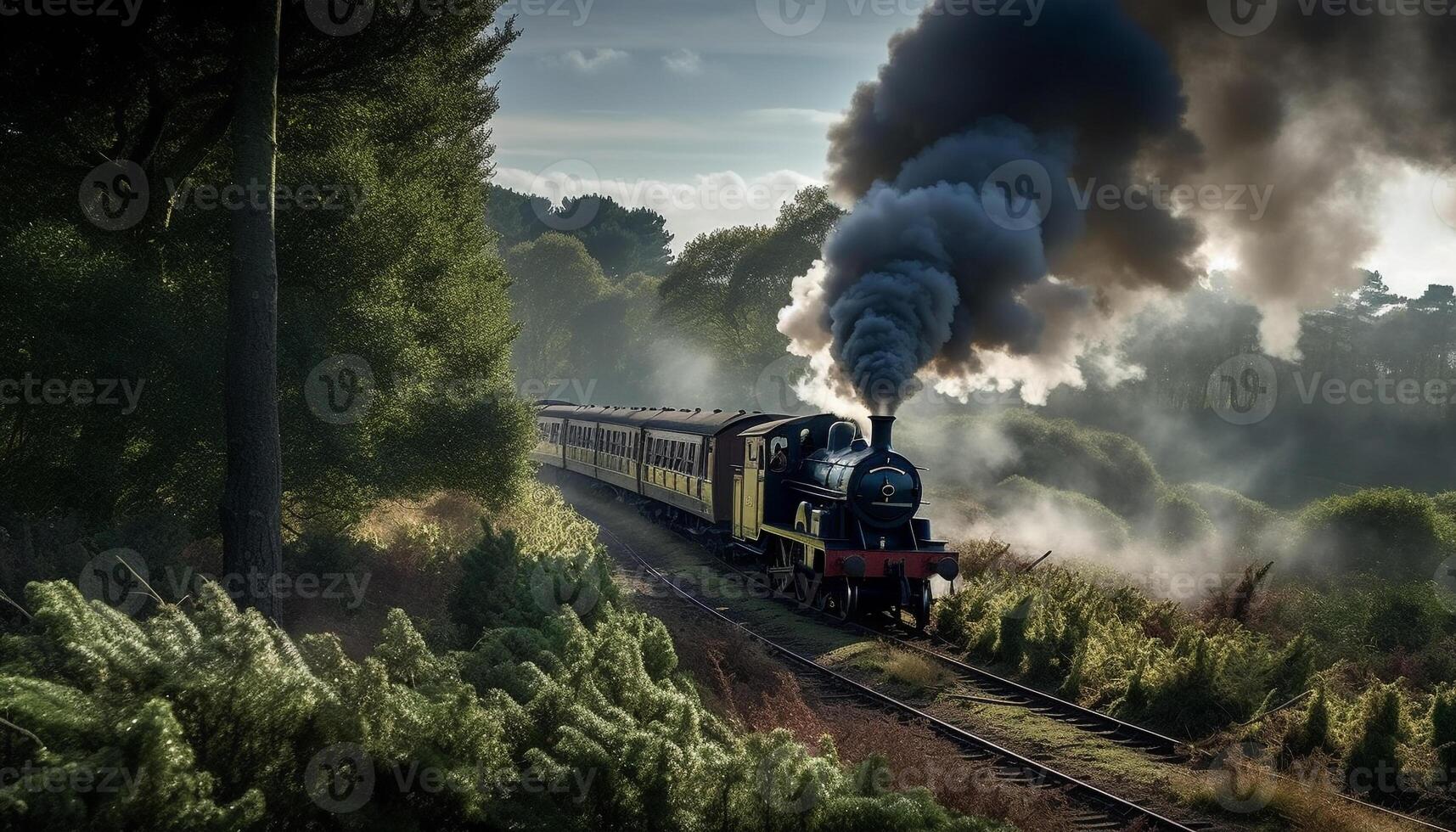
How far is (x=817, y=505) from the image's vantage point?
16.8 m

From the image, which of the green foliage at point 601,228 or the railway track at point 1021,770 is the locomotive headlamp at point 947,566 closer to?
the railway track at point 1021,770

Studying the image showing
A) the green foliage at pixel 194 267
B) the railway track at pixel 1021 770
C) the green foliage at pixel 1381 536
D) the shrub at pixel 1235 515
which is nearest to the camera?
the railway track at pixel 1021 770

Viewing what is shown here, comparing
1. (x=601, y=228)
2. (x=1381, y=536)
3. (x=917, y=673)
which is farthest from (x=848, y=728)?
(x=601, y=228)

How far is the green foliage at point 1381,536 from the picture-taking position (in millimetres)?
21516

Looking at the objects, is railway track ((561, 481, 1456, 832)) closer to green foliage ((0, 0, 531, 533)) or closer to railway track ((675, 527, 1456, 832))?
railway track ((675, 527, 1456, 832))

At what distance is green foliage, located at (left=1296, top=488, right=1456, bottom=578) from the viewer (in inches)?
847

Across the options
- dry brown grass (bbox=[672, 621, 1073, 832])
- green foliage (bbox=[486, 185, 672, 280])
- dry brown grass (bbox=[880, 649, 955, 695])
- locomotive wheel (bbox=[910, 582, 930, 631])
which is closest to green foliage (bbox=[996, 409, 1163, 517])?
locomotive wheel (bbox=[910, 582, 930, 631])

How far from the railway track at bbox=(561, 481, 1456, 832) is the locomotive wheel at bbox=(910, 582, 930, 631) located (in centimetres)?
24

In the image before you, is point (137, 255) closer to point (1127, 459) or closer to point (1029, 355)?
point (1029, 355)

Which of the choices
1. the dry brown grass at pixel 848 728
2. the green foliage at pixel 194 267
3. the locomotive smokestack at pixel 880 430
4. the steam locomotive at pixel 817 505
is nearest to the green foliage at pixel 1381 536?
the steam locomotive at pixel 817 505

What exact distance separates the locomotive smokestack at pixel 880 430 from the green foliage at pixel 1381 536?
1350 centimetres

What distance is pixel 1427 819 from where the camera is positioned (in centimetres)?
859

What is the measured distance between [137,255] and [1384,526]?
25.8 m

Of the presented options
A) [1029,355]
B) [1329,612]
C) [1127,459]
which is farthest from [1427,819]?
[1127,459]
